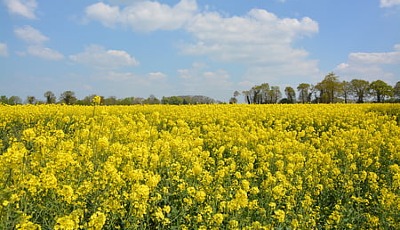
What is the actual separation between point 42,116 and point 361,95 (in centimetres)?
3985

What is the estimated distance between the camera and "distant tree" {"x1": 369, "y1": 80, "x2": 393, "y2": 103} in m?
41.5

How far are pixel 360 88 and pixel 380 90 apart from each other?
14.0 feet

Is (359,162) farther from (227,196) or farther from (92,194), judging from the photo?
(92,194)

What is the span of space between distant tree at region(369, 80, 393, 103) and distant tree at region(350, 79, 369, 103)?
0.82 metres

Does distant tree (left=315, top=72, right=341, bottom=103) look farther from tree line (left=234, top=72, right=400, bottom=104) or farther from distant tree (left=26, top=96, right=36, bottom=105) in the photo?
distant tree (left=26, top=96, right=36, bottom=105)

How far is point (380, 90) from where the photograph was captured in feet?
137

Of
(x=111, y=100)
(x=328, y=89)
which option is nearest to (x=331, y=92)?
(x=328, y=89)

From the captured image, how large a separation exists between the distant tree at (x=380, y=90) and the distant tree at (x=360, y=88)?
825 mm

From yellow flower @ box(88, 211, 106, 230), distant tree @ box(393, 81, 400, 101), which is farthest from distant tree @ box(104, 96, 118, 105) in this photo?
distant tree @ box(393, 81, 400, 101)

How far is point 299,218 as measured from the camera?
4.36 meters

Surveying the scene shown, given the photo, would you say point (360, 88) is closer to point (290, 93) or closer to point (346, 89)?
point (346, 89)

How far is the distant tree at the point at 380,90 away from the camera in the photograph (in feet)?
136

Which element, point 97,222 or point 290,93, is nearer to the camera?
point 97,222

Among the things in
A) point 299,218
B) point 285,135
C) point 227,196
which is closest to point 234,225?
point 227,196
